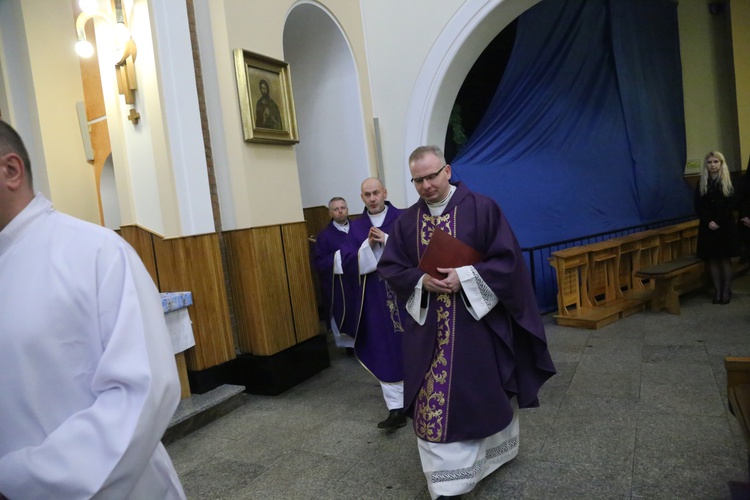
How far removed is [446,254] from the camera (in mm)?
2596

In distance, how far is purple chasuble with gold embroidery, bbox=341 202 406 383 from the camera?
356cm

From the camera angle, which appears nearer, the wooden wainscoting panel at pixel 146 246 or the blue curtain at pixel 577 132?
the wooden wainscoting panel at pixel 146 246

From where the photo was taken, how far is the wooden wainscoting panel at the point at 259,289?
4.30 m

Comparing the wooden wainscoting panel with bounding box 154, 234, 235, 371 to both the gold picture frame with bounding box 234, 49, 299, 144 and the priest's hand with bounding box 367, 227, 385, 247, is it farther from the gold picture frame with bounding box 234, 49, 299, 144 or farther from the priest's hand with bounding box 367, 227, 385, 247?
the priest's hand with bounding box 367, 227, 385, 247

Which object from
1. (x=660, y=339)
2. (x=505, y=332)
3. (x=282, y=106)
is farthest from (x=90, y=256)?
(x=660, y=339)

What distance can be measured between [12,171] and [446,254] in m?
1.88

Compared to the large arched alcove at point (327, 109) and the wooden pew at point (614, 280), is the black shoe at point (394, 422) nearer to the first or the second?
the wooden pew at point (614, 280)

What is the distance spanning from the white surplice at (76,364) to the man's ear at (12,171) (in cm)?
6

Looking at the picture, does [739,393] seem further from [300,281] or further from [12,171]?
[300,281]

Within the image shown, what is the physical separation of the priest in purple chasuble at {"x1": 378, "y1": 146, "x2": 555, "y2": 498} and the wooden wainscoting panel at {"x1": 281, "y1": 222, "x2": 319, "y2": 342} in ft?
6.66

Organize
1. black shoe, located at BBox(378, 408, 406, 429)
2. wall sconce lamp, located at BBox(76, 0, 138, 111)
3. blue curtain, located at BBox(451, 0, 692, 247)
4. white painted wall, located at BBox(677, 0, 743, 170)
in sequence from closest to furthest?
black shoe, located at BBox(378, 408, 406, 429)
wall sconce lamp, located at BBox(76, 0, 138, 111)
blue curtain, located at BBox(451, 0, 692, 247)
white painted wall, located at BBox(677, 0, 743, 170)

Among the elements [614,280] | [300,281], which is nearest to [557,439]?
[300,281]

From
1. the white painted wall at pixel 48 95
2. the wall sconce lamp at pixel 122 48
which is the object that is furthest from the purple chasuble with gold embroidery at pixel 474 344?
the white painted wall at pixel 48 95

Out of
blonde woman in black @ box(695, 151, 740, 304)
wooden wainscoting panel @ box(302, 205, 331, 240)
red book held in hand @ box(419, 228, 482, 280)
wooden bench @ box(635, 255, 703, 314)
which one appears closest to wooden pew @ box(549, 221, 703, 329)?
wooden bench @ box(635, 255, 703, 314)
